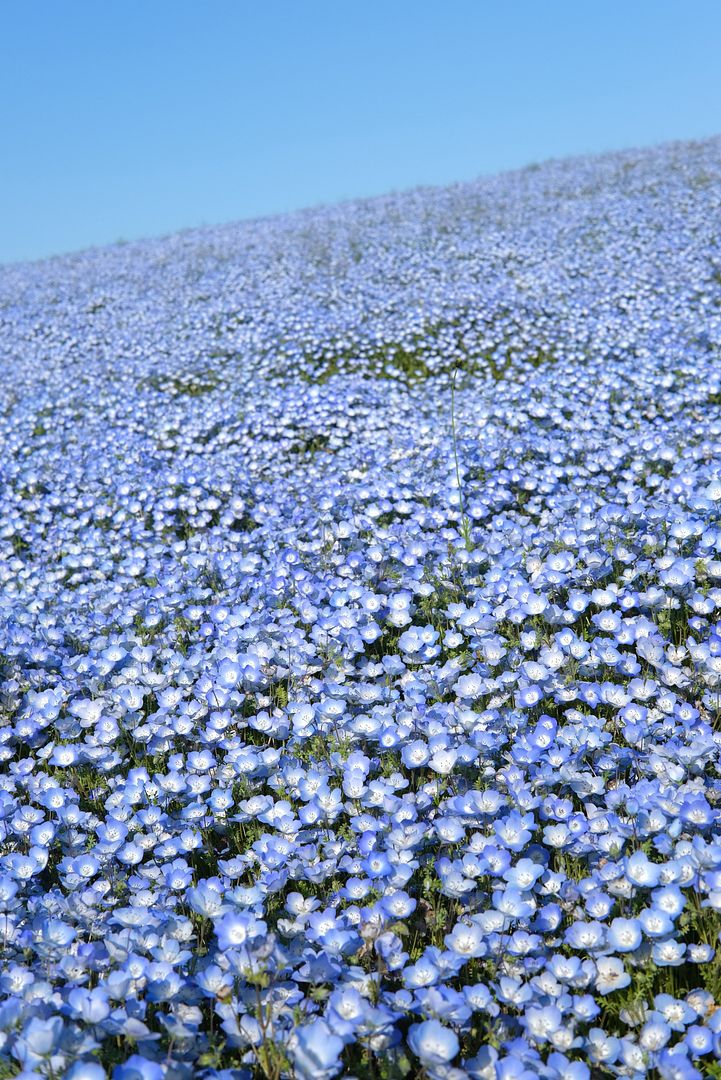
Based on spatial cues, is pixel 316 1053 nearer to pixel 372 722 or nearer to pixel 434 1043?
pixel 434 1043

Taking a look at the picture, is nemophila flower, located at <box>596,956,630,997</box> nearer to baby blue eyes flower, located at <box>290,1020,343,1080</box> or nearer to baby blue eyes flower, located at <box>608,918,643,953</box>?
baby blue eyes flower, located at <box>608,918,643,953</box>

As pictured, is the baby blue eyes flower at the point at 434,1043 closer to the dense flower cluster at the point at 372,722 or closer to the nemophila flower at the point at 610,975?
the dense flower cluster at the point at 372,722

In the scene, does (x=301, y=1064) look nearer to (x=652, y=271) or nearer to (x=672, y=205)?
(x=652, y=271)

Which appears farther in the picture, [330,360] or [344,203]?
[344,203]

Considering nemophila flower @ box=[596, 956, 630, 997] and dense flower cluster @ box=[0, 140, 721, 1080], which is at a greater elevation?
dense flower cluster @ box=[0, 140, 721, 1080]

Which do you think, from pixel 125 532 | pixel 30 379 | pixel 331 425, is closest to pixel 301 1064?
pixel 125 532

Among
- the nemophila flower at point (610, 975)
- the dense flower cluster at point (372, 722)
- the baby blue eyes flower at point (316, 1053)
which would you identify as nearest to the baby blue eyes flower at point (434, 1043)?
the dense flower cluster at point (372, 722)

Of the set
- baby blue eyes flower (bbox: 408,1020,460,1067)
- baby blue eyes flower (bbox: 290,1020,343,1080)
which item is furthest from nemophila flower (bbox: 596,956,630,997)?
baby blue eyes flower (bbox: 290,1020,343,1080)
